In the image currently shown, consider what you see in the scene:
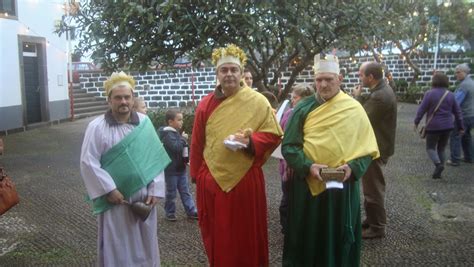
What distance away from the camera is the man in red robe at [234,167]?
358 centimetres

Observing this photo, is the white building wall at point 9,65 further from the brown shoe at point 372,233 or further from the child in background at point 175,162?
the brown shoe at point 372,233

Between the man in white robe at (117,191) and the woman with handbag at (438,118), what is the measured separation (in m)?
5.36

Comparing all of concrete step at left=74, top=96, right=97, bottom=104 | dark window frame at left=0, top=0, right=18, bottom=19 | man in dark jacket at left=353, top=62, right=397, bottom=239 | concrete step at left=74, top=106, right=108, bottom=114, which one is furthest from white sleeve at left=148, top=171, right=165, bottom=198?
concrete step at left=74, top=96, right=97, bottom=104

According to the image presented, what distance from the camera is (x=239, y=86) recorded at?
3711 mm

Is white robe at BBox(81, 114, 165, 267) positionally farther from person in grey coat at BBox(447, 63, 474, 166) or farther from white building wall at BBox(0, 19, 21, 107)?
white building wall at BBox(0, 19, 21, 107)

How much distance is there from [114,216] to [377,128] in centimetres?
283

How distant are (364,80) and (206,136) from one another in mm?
2025

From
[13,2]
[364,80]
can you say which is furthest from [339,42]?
[13,2]

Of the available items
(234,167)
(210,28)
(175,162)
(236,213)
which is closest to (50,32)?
(210,28)

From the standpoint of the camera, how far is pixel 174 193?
569 centimetres

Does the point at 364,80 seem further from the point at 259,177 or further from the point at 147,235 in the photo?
the point at 147,235

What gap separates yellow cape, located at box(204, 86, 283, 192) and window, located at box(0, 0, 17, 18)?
1163 cm

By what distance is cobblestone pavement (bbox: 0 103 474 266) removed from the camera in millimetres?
4598

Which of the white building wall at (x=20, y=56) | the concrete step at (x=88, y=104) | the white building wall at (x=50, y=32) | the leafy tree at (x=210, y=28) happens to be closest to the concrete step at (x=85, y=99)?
Answer: the concrete step at (x=88, y=104)
